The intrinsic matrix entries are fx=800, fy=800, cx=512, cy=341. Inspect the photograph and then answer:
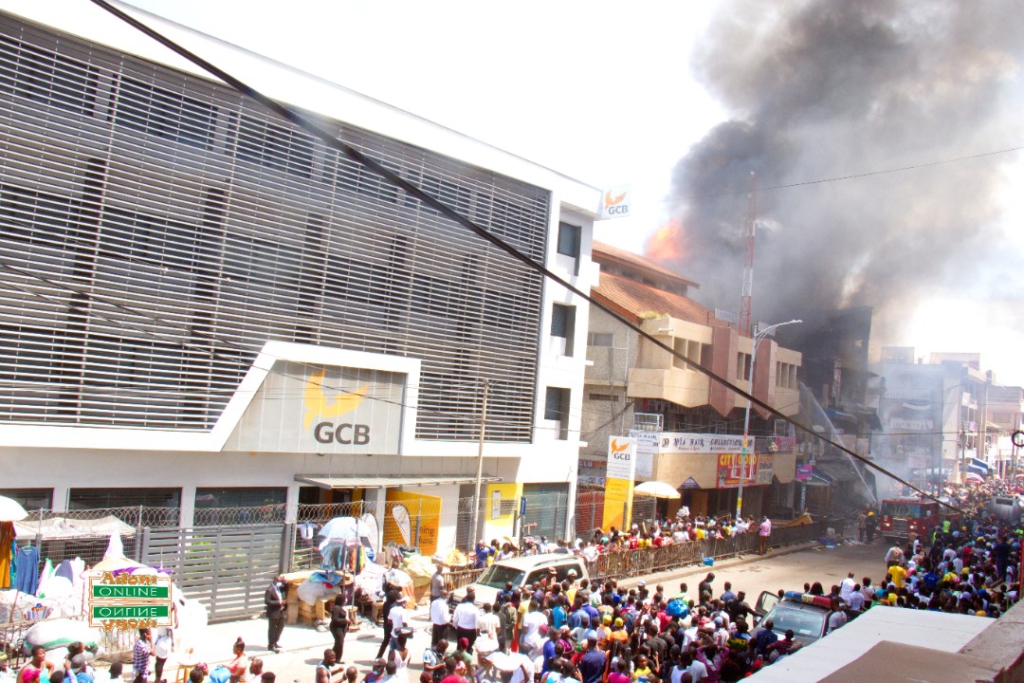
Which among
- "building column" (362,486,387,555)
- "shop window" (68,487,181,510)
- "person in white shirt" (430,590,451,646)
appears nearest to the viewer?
"person in white shirt" (430,590,451,646)

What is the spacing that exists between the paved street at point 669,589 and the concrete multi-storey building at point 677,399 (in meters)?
5.86

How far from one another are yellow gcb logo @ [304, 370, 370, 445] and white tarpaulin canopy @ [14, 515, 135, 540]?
5523 mm

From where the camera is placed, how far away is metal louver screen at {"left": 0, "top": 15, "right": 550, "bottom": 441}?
1530 centimetres

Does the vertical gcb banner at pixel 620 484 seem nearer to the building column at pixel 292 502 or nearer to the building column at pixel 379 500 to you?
the building column at pixel 379 500

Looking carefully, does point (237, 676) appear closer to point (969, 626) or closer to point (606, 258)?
point (969, 626)

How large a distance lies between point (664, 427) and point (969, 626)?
99.3 ft

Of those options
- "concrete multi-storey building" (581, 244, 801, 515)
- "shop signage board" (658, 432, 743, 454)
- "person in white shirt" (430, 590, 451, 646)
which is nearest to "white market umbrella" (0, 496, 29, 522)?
"person in white shirt" (430, 590, 451, 646)

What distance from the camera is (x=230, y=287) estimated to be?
58.8 feet

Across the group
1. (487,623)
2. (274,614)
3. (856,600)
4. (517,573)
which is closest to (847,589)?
(856,600)

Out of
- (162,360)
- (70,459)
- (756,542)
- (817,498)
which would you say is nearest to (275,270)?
(162,360)

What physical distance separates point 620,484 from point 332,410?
12.7 meters

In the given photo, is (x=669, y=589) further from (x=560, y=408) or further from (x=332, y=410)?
(x=332, y=410)

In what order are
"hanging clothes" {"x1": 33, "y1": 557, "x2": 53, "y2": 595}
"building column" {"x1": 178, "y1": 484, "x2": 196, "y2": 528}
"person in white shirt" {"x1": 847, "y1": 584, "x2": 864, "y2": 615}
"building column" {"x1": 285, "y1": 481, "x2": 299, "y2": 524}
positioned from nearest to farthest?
"hanging clothes" {"x1": 33, "y1": 557, "x2": 53, "y2": 595}, "person in white shirt" {"x1": 847, "y1": 584, "x2": 864, "y2": 615}, "building column" {"x1": 178, "y1": 484, "x2": 196, "y2": 528}, "building column" {"x1": 285, "y1": 481, "x2": 299, "y2": 524}

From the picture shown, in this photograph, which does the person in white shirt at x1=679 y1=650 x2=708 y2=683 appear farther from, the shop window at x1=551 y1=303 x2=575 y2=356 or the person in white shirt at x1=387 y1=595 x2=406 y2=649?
the shop window at x1=551 y1=303 x2=575 y2=356
